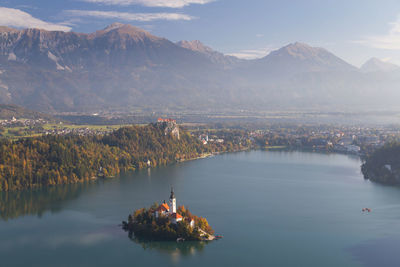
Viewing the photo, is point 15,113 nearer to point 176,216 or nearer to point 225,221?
point 225,221

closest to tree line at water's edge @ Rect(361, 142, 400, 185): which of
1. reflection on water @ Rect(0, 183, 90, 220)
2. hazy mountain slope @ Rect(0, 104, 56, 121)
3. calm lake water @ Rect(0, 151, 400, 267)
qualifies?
calm lake water @ Rect(0, 151, 400, 267)

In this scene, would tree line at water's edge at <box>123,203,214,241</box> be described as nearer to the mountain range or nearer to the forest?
the forest

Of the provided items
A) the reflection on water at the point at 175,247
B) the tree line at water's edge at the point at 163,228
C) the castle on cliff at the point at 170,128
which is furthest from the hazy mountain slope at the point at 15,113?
the reflection on water at the point at 175,247

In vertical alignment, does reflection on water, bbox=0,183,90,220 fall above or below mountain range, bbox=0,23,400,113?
below

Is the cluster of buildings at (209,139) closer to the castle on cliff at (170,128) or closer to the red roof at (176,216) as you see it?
the castle on cliff at (170,128)

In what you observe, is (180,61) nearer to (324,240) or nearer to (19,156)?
(19,156)

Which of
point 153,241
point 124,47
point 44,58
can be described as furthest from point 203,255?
point 124,47

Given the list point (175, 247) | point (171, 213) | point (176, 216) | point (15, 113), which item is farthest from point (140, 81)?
point (175, 247)
